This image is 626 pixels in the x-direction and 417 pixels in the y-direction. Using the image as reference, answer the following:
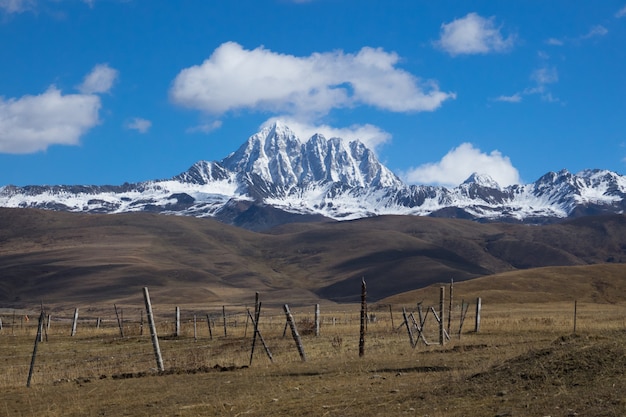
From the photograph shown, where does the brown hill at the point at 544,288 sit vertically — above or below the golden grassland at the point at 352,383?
above

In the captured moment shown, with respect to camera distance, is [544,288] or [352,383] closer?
[352,383]

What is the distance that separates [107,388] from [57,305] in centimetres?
15183

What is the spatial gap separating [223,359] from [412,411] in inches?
616

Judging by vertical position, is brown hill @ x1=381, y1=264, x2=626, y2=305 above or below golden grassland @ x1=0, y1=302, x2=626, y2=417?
above

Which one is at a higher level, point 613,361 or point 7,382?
point 613,361

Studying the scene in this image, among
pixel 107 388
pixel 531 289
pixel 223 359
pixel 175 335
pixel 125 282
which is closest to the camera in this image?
pixel 107 388

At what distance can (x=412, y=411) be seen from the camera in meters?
14.3

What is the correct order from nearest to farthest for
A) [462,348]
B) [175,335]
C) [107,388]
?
[107,388] → [462,348] → [175,335]

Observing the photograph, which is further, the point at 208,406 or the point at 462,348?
the point at 462,348

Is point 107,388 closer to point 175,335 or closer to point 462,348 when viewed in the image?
point 462,348

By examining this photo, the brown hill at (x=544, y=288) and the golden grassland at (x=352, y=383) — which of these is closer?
the golden grassland at (x=352, y=383)

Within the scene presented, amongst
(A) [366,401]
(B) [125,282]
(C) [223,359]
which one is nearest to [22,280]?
(B) [125,282]

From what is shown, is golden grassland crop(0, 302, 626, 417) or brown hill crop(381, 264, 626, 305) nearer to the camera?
golden grassland crop(0, 302, 626, 417)

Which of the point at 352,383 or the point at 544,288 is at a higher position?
the point at 544,288
